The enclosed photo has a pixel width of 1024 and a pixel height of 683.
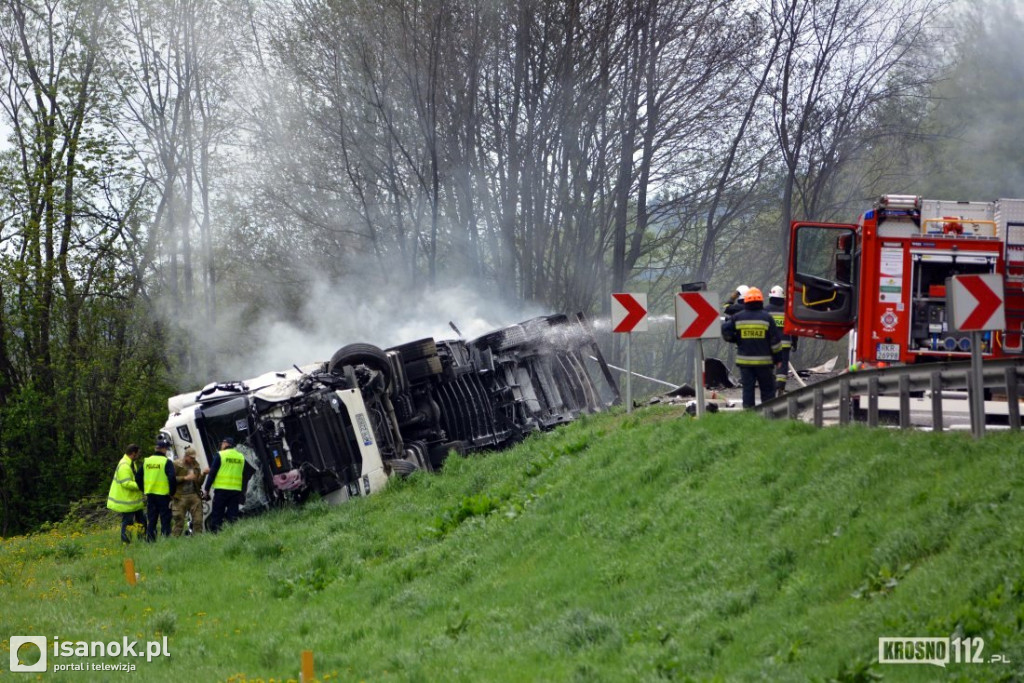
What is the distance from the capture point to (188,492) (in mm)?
15766

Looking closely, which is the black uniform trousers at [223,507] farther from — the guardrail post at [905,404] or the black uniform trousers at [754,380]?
the guardrail post at [905,404]

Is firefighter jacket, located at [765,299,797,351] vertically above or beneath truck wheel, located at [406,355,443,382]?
above

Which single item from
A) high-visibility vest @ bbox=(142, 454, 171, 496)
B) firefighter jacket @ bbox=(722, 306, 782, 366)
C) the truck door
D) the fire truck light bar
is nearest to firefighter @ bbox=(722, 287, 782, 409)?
firefighter jacket @ bbox=(722, 306, 782, 366)

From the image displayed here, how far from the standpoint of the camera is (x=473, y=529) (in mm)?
12406

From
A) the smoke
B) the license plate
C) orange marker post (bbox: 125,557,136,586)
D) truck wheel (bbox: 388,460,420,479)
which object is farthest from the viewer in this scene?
the smoke

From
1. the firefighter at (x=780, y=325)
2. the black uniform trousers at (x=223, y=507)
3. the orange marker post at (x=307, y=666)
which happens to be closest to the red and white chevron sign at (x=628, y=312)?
the firefighter at (x=780, y=325)

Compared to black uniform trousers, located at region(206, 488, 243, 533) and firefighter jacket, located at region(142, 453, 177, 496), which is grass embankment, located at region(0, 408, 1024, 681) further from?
firefighter jacket, located at region(142, 453, 177, 496)

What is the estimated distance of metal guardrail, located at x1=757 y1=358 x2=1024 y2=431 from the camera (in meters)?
8.85

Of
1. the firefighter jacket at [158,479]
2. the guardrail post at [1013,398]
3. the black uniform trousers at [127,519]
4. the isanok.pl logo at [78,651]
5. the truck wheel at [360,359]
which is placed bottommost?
the black uniform trousers at [127,519]

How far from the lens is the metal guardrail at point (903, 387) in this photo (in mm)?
8852

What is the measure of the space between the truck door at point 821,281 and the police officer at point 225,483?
7462mm

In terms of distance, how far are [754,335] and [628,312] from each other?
110 inches

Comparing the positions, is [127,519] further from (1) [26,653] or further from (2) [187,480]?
(1) [26,653]

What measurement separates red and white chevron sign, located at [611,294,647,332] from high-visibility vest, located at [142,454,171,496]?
6.12m
